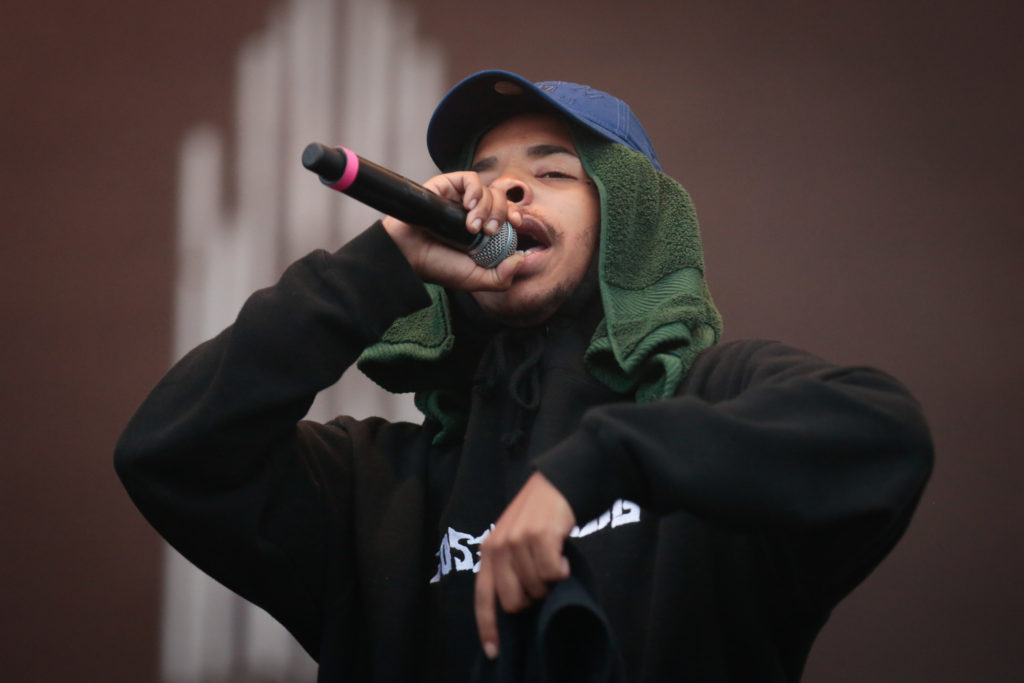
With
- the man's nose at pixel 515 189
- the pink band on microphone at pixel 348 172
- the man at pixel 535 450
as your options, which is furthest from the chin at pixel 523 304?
the pink band on microphone at pixel 348 172

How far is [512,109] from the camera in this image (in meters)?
1.23

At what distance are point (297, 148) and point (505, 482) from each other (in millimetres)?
998

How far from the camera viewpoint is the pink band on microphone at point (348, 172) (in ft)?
2.79

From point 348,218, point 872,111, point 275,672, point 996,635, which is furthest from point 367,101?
point 996,635

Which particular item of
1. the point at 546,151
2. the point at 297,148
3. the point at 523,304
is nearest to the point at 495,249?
the point at 523,304

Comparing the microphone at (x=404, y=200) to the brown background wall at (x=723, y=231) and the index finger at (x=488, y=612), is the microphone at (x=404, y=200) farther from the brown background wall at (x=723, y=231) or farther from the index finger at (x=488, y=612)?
the brown background wall at (x=723, y=231)

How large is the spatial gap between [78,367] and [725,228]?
115 centimetres

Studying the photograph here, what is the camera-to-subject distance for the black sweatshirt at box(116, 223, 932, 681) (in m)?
0.74

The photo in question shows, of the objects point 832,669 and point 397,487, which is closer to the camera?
point 397,487

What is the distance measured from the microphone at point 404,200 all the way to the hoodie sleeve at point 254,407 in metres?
0.06

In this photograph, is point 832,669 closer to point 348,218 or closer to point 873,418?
point 873,418

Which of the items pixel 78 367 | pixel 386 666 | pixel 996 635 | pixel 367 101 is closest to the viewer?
pixel 386 666

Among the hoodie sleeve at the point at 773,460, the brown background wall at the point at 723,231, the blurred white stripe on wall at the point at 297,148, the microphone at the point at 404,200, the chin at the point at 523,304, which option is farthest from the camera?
the blurred white stripe on wall at the point at 297,148

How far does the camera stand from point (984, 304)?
1647mm
